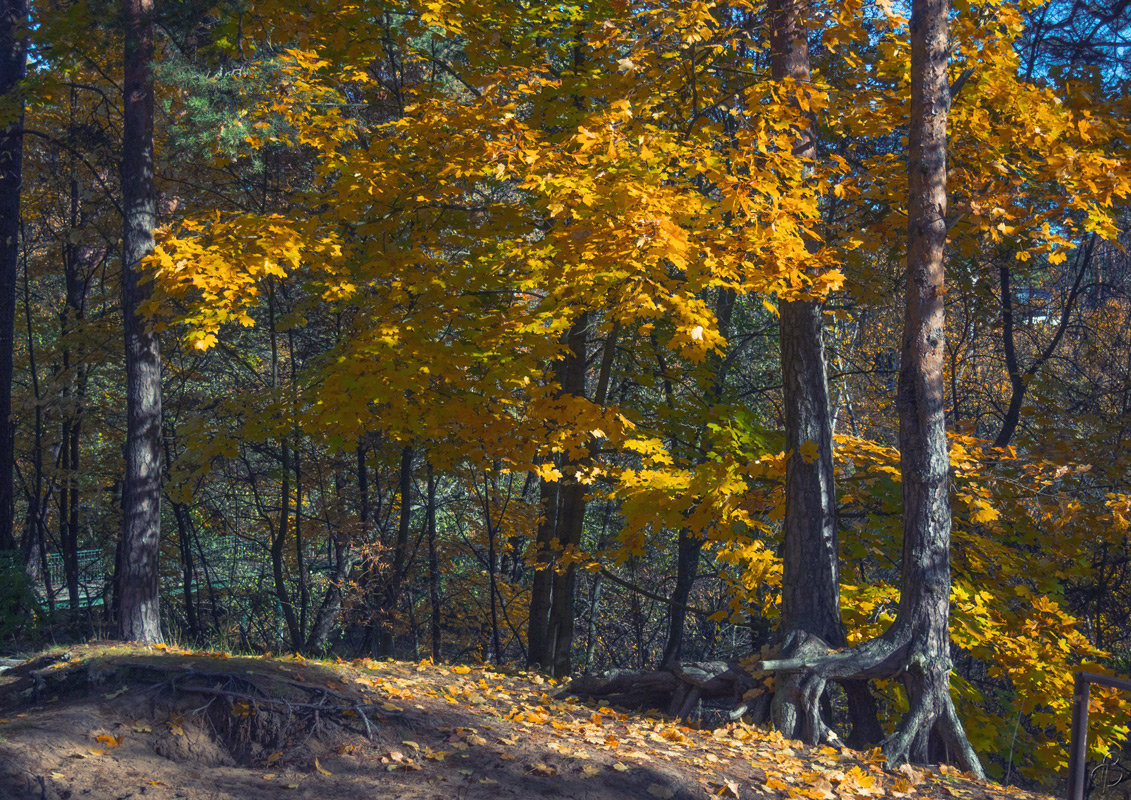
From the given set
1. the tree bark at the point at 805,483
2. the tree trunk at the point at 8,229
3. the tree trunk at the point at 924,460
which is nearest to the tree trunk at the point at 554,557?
the tree bark at the point at 805,483

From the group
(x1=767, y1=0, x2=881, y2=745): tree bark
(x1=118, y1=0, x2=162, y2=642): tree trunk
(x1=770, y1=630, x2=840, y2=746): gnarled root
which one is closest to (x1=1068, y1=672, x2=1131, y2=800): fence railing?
(x1=770, y1=630, x2=840, y2=746): gnarled root

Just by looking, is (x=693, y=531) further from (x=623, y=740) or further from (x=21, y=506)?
(x=21, y=506)

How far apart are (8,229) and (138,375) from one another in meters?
5.06

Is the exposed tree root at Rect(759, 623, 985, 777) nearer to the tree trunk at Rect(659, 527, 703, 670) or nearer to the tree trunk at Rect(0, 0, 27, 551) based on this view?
the tree trunk at Rect(659, 527, 703, 670)

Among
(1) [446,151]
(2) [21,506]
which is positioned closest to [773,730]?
(1) [446,151]

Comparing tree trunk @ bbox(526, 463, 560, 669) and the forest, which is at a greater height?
the forest

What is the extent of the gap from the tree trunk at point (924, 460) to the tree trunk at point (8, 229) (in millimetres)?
10231

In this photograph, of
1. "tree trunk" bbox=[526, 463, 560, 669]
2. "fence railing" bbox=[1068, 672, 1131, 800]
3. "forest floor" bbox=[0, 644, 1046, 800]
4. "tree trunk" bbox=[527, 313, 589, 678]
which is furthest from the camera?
"tree trunk" bbox=[526, 463, 560, 669]

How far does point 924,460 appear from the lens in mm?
5746

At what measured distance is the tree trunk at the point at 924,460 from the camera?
5590mm

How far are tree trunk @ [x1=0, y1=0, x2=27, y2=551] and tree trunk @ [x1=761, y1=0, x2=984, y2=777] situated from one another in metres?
10.2

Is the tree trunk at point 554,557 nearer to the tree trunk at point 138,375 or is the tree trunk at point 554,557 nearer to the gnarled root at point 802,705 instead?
the gnarled root at point 802,705

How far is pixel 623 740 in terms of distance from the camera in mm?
5004

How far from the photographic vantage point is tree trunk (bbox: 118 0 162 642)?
723 cm
